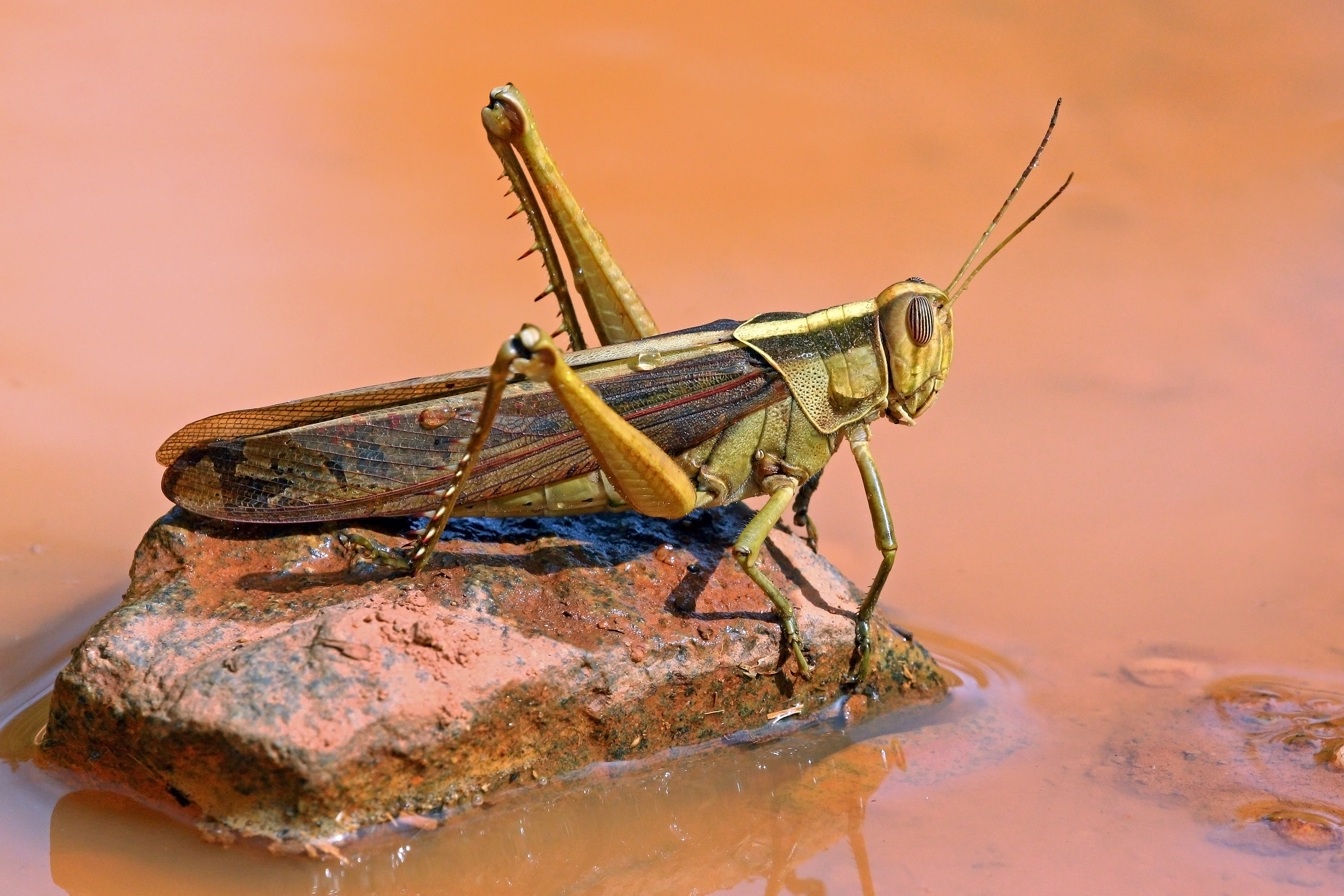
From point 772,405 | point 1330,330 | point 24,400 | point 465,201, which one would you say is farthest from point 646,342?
point 1330,330

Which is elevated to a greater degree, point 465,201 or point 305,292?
point 465,201

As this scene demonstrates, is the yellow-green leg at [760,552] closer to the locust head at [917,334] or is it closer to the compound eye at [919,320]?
the locust head at [917,334]

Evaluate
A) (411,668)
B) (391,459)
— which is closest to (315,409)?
(391,459)

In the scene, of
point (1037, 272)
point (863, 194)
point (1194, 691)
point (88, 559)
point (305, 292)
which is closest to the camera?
point (1194, 691)

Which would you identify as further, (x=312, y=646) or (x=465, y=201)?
(x=465, y=201)

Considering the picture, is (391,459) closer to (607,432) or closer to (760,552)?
(607,432)

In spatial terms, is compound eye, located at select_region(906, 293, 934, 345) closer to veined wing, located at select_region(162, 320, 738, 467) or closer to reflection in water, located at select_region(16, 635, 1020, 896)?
veined wing, located at select_region(162, 320, 738, 467)

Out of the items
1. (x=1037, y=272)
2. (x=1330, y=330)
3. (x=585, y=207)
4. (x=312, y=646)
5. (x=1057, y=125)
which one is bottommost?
(x=312, y=646)

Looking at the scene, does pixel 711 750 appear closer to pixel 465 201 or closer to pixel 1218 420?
pixel 1218 420

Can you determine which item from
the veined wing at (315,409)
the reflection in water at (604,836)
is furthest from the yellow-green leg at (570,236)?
the reflection in water at (604,836)

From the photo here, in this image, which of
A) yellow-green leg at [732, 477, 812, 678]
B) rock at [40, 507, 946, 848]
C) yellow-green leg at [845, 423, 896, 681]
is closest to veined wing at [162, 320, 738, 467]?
rock at [40, 507, 946, 848]
